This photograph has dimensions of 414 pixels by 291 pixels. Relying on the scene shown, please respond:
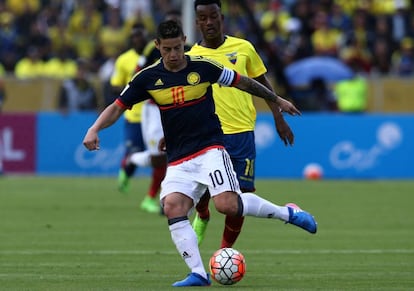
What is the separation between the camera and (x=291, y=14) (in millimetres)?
32156

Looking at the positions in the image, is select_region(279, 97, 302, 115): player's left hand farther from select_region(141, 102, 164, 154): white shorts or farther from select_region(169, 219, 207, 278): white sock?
select_region(141, 102, 164, 154): white shorts

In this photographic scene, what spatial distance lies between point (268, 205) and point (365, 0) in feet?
76.4

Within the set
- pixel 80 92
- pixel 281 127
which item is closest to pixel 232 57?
pixel 281 127

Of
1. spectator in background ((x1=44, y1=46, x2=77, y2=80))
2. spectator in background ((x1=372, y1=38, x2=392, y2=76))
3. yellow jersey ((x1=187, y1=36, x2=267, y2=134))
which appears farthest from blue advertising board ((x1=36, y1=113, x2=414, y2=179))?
yellow jersey ((x1=187, y1=36, x2=267, y2=134))

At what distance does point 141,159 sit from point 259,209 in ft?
25.5

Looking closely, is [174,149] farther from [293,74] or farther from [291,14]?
[291,14]

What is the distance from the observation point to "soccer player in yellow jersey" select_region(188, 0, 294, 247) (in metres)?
10.6

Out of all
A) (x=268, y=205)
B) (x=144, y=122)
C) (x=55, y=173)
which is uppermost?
(x=268, y=205)

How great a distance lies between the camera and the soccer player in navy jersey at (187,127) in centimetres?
926

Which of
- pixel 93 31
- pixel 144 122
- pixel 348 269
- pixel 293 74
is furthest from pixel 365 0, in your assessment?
pixel 348 269

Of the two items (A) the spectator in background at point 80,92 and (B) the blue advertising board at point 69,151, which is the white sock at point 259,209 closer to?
(B) the blue advertising board at point 69,151

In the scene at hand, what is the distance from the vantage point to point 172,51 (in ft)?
30.3

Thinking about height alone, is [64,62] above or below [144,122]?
below

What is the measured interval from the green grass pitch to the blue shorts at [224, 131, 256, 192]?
2.59 ft
